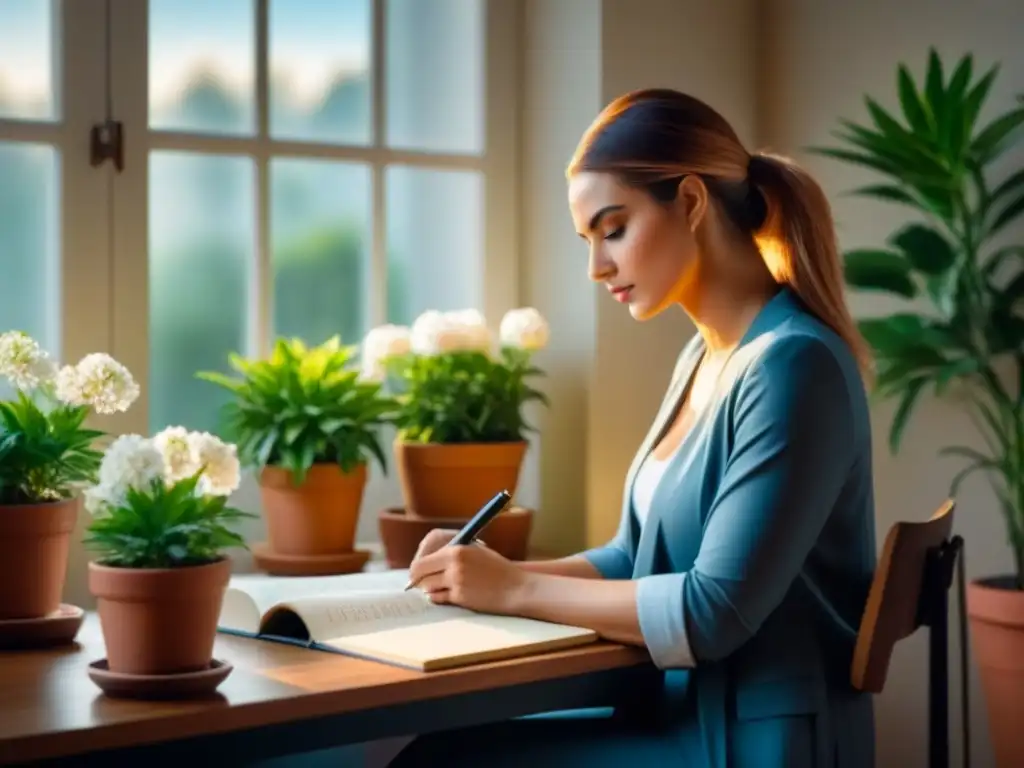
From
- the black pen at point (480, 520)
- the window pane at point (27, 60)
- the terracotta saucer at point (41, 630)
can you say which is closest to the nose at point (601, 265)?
the black pen at point (480, 520)

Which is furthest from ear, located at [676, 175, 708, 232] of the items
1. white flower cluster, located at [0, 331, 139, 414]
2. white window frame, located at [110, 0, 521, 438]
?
white window frame, located at [110, 0, 521, 438]

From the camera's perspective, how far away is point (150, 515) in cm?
152

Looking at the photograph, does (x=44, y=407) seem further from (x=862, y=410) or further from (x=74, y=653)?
(x=862, y=410)

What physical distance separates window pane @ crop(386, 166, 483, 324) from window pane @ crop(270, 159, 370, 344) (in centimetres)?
7

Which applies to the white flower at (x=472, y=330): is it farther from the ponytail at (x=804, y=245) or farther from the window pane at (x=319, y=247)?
the ponytail at (x=804, y=245)

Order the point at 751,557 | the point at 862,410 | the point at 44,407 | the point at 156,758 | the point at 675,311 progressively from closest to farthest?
the point at 156,758 → the point at 751,557 → the point at 862,410 → the point at 44,407 → the point at 675,311

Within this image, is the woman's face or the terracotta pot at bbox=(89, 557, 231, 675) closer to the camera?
the terracotta pot at bbox=(89, 557, 231, 675)

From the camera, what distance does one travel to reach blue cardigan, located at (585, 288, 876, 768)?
1698 millimetres

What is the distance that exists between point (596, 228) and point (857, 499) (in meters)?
0.47

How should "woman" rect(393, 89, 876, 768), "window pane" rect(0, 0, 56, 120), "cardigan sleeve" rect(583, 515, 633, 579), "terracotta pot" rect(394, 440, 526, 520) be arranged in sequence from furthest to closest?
"terracotta pot" rect(394, 440, 526, 520), "window pane" rect(0, 0, 56, 120), "cardigan sleeve" rect(583, 515, 633, 579), "woman" rect(393, 89, 876, 768)

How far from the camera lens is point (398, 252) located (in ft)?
9.25

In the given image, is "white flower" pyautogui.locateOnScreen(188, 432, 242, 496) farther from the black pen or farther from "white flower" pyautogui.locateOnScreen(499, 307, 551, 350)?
"white flower" pyautogui.locateOnScreen(499, 307, 551, 350)

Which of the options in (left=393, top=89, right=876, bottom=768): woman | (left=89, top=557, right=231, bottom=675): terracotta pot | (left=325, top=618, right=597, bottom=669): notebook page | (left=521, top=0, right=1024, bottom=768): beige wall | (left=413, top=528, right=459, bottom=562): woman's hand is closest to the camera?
(left=89, top=557, right=231, bottom=675): terracotta pot

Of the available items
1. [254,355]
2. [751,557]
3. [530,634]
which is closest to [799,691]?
[751,557]
